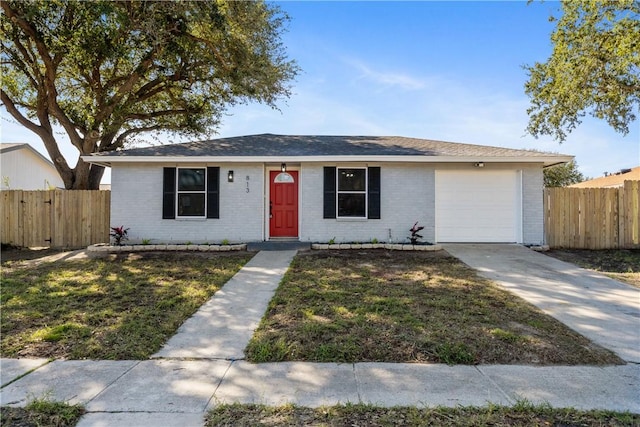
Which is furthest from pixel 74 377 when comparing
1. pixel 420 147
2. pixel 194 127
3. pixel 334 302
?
pixel 194 127

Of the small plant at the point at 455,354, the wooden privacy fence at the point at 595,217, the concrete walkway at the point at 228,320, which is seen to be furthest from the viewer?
the wooden privacy fence at the point at 595,217

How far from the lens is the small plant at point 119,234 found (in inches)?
388

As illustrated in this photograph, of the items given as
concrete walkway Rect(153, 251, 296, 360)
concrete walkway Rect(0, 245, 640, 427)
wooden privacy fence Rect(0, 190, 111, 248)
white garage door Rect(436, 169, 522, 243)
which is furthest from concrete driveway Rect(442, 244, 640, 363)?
wooden privacy fence Rect(0, 190, 111, 248)

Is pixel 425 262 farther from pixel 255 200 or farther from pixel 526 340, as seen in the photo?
pixel 255 200

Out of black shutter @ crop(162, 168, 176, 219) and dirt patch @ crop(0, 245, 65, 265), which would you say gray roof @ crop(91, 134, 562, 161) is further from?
dirt patch @ crop(0, 245, 65, 265)

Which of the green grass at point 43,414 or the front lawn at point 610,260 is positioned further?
the front lawn at point 610,260

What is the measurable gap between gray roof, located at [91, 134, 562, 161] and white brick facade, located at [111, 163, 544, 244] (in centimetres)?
37

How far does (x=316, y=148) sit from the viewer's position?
10.7m

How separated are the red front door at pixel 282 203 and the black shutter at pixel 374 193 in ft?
7.35

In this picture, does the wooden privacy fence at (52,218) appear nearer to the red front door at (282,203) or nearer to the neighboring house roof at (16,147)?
the red front door at (282,203)

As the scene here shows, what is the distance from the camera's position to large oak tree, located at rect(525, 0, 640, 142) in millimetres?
9930

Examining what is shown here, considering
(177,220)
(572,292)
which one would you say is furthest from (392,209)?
(177,220)

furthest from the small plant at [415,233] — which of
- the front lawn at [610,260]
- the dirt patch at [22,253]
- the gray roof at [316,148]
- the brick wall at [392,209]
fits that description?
the dirt patch at [22,253]

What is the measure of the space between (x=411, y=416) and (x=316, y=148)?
8950 mm
